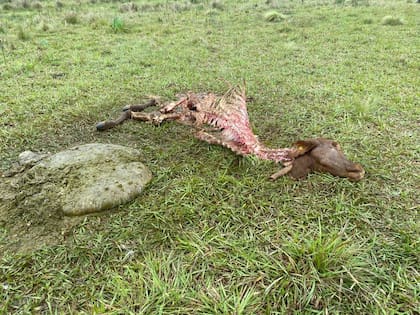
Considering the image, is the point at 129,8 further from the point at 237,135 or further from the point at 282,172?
the point at 282,172

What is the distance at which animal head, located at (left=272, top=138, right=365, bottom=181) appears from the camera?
1853 millimetres

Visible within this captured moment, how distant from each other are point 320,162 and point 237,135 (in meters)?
0.58

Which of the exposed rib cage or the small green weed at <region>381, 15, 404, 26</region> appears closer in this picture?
the exposed rib cage

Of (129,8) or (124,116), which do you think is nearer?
(124,116)

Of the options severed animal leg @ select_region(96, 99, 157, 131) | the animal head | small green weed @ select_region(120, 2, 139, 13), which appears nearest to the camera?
the animal head

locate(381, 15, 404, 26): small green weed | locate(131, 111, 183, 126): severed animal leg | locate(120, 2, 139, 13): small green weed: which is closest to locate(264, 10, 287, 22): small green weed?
locate(381, 15, 404, 26): small green weed

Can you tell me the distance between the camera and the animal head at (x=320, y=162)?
185 centimetres

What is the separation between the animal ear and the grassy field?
6.8 inches

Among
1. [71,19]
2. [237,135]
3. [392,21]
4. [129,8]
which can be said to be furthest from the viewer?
[129,8]

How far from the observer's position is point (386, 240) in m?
1.48

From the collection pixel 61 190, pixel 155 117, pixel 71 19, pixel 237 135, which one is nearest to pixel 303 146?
pixel 237 135

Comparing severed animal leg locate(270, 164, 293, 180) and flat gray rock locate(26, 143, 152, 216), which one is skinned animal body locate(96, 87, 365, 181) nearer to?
severed animal leg locate(270, 164, 293, 180)

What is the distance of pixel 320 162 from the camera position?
1874mm

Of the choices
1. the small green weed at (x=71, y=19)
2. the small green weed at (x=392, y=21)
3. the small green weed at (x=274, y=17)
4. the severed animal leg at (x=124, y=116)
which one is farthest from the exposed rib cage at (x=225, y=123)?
the small green weed at (x=71, y=19)
